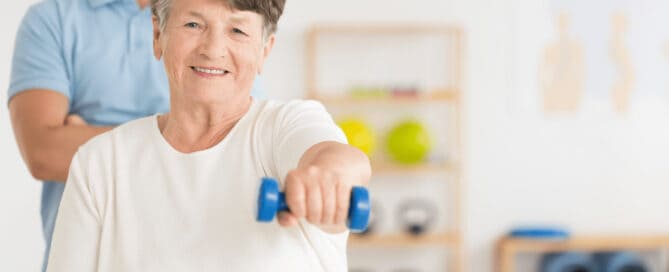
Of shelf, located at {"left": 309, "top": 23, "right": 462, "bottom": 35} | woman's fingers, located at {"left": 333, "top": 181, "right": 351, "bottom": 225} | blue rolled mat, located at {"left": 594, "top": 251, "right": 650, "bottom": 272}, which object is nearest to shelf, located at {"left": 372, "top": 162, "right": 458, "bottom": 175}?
shelf, located at {"left": 309, "top": 23, "right": 462, "bottom": 35}

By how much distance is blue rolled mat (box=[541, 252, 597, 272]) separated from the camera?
4.56 meters

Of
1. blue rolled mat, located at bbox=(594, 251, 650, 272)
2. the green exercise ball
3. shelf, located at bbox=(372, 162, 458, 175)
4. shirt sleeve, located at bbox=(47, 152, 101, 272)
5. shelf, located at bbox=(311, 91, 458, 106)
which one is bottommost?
blue rolled mat, located at bbox=(594, 251, 650, 272)

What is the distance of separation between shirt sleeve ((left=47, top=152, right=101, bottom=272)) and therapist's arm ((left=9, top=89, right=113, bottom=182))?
405mm

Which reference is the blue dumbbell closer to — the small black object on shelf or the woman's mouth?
the woman's mouth

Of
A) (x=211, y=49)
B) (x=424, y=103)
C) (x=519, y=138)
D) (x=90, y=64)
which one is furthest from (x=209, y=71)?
(x=519, y=138)

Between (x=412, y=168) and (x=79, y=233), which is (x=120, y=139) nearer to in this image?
(x=79, y=233)

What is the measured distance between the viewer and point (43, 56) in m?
1.75

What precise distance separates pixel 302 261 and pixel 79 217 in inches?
12.6

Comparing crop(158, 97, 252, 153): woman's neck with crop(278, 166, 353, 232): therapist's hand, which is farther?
crop(158, 97, 252, 153): woman's neck

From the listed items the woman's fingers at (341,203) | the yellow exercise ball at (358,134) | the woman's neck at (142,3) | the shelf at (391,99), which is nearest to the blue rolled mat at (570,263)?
the shelf at (391,99)

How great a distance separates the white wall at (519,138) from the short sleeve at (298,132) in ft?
10.9

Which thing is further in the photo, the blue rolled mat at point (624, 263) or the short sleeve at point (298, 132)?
the blue rolled mat at point (624, 263)

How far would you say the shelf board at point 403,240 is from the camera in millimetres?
4438

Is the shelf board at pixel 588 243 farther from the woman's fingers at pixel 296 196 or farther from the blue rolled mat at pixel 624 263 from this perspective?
the woman's fingers at pixel 296 196
